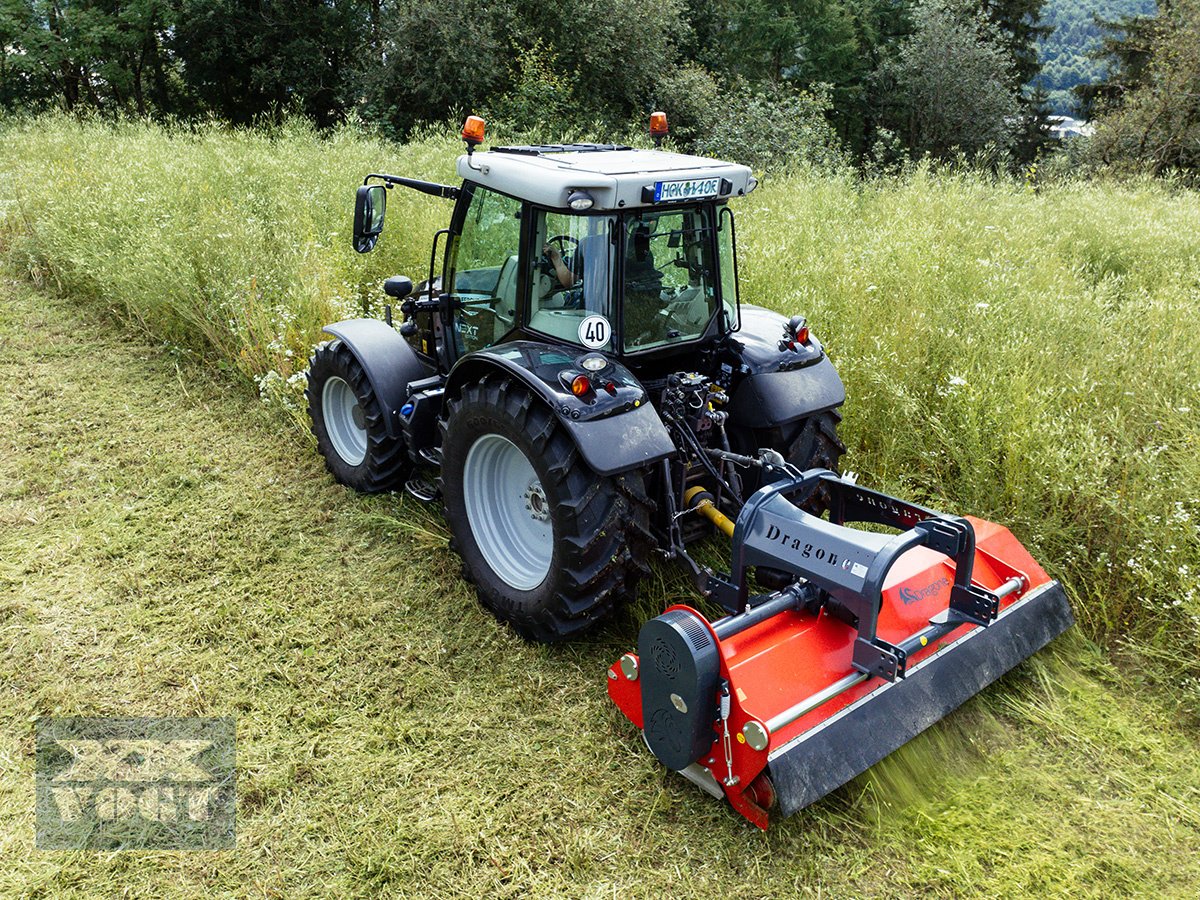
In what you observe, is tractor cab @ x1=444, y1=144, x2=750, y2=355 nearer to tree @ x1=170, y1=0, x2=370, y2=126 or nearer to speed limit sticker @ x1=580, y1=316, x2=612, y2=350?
speed limit sticker @ x1=580, y1=316, x2=612, y2=350

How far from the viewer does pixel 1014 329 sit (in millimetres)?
4730

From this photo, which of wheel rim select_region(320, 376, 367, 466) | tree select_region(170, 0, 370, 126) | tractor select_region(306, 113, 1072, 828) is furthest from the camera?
tree select_region(170, 0, 370, 126)

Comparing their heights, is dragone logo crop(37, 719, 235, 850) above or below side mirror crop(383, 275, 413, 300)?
below

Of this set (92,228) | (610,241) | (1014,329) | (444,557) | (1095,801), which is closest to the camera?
(1095,801)

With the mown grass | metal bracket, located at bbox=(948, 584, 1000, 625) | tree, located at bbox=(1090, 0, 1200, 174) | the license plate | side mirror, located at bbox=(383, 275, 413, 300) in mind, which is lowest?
the mown grass

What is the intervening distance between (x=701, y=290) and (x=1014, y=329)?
2175 millimetres

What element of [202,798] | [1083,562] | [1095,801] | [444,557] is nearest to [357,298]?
[444,557]

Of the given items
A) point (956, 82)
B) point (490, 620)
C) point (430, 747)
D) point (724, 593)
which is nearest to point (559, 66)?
point (956, 82)

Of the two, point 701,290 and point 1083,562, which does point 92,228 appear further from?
point 1083,562

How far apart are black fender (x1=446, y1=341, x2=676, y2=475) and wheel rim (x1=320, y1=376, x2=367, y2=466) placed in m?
1.55

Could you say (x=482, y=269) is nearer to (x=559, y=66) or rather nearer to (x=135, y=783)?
(x=135, y=783)

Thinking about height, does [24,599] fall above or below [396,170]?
below

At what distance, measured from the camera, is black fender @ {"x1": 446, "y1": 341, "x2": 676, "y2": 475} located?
9.81ft

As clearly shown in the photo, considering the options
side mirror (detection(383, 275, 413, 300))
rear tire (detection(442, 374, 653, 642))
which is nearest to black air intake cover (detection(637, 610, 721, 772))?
rear tire (detection(442, 374, 653, 642))
